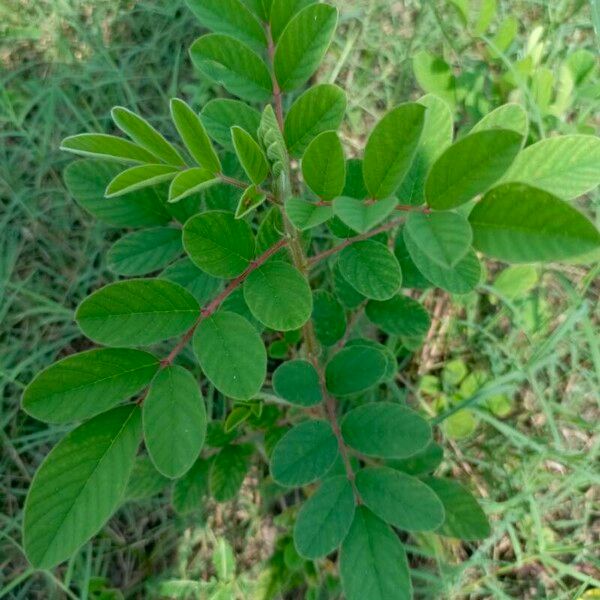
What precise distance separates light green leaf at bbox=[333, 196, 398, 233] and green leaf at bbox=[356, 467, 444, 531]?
18.7 inches

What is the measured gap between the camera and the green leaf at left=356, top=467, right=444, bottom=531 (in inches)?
40.3

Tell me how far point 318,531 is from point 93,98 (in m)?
1.46

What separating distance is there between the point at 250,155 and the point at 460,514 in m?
0.78

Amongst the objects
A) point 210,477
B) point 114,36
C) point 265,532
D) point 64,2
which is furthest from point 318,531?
point 64,2

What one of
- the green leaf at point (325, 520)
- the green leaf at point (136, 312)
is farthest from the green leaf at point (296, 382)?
the green leaf at point (136, 312)

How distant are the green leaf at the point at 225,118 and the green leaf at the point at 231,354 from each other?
272 mm

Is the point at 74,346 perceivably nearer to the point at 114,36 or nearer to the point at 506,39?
the point at 114,36

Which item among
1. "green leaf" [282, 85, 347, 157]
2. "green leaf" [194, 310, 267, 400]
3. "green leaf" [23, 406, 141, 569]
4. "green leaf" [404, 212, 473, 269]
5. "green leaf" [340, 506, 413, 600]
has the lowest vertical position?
"green leaf" [340, 506, 413, 600]

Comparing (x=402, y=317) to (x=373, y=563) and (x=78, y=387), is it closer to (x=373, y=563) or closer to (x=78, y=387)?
(x=373, y=563)

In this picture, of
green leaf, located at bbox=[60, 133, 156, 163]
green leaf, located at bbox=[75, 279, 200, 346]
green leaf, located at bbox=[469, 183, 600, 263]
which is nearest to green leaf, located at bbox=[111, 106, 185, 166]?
green leaf, located at bbox=[60, 133, 156, 163]

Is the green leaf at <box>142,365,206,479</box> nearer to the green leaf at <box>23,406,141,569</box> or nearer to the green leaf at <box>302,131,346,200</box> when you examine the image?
the green leaf at <box>23,406,141,569</box>

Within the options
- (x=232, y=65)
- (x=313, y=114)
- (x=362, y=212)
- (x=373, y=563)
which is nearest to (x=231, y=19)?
(x=232, y=65)

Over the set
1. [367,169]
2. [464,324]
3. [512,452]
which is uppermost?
[367,169]

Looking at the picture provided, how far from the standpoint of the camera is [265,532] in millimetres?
1714
